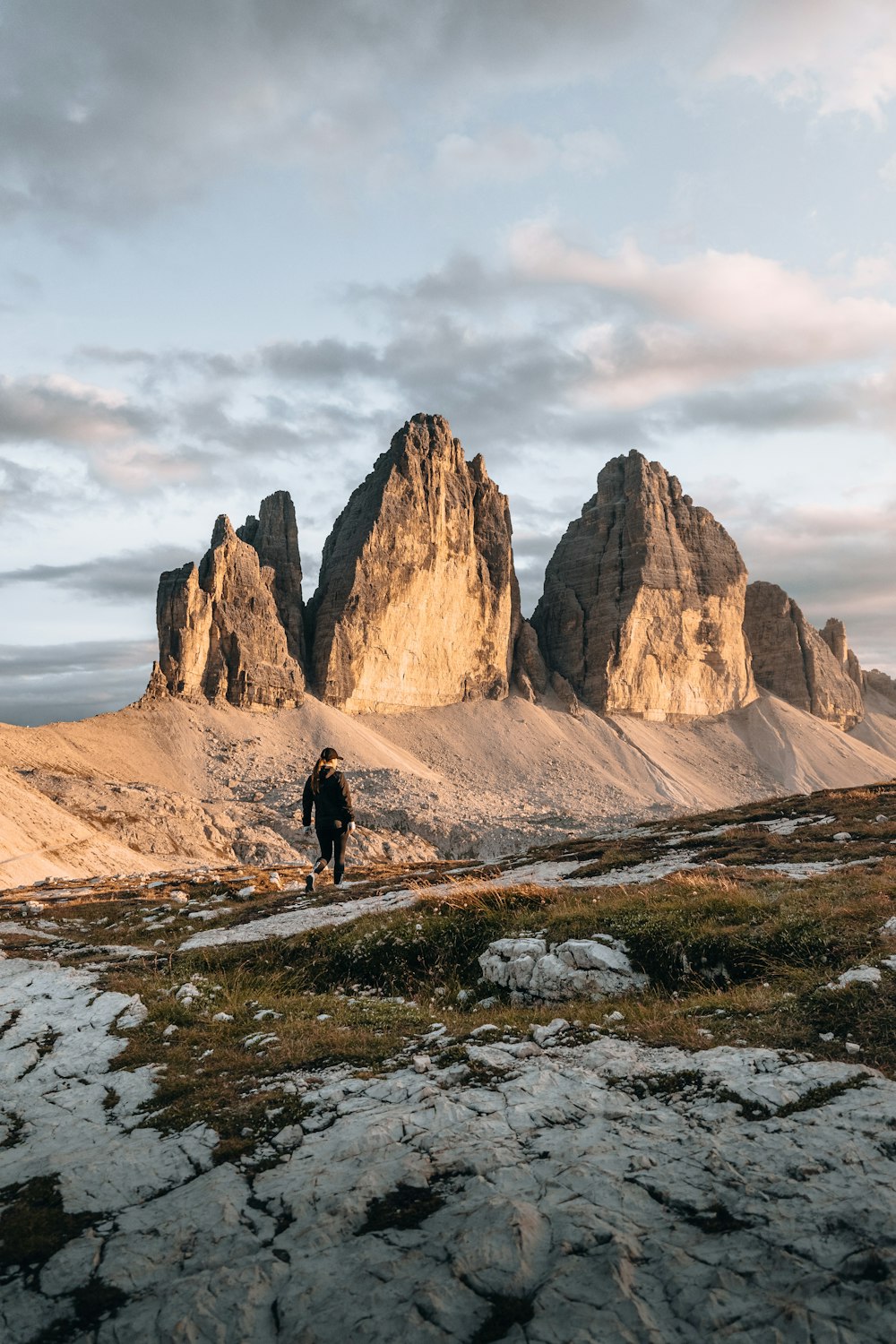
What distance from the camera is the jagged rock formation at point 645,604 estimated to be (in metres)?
116

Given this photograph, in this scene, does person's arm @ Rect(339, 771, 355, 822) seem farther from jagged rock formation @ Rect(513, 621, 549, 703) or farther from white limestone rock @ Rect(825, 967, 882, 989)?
jagged rock formation @ Rect(513, 621, 549, 703)

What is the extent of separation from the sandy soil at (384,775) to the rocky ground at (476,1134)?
25.3 m

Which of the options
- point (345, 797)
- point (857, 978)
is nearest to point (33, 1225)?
point (857, 978)

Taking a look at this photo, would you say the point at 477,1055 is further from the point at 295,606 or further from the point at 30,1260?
the point at 295,606

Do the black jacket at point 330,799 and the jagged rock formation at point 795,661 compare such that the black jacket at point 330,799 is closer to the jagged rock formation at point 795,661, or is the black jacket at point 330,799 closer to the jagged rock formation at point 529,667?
the jagged rock formation at point 529,667

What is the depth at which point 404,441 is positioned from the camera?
106188 mm

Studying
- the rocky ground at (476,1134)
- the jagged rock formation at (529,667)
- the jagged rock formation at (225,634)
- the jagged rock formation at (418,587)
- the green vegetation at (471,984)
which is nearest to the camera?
the rocky ground at (476,1134)

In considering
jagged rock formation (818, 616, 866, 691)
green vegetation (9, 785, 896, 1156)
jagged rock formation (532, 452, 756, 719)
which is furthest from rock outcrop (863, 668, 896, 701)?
green vegetation (9, 785, 896, 1156)

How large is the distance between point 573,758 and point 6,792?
234 feet

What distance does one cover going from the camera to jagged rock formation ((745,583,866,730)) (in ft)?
449

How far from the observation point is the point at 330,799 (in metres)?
16.4

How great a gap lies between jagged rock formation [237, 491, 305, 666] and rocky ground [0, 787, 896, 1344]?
89.3 meters

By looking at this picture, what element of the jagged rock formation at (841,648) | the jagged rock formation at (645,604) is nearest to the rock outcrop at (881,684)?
the jagged rock formation at (841,648)

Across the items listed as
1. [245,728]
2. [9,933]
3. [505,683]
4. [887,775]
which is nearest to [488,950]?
[9,933]
